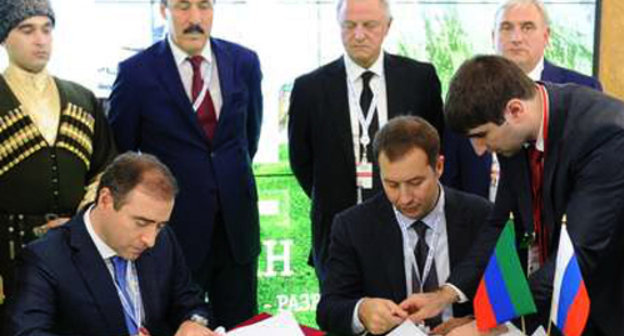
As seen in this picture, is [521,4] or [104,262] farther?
[521,4]

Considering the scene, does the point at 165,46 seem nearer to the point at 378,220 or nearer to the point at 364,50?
the point at 364,50

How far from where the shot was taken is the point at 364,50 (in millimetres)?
3764

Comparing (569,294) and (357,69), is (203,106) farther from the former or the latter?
(569,294)

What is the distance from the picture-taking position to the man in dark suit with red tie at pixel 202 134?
3629 millimetres

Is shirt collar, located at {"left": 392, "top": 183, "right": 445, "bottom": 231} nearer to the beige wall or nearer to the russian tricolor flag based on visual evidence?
the russian tricolor flag

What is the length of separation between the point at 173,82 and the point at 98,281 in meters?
1.19

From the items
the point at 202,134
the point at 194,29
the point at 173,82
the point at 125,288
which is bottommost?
the point at 125,288

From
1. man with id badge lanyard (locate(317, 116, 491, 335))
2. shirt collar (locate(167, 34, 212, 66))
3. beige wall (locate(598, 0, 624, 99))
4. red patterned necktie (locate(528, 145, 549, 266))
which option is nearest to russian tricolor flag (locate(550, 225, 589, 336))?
red patterned necktie (locate(528, 145, 549, 266))

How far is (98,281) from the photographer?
2689 mm

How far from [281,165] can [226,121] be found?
1.32 metres

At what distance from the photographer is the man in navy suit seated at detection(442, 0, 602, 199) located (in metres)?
3.78

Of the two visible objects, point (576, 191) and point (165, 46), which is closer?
point (576, 191)

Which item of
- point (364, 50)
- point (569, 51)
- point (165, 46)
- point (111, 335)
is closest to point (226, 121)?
point (165, 46)

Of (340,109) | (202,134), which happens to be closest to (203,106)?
(202,134)
